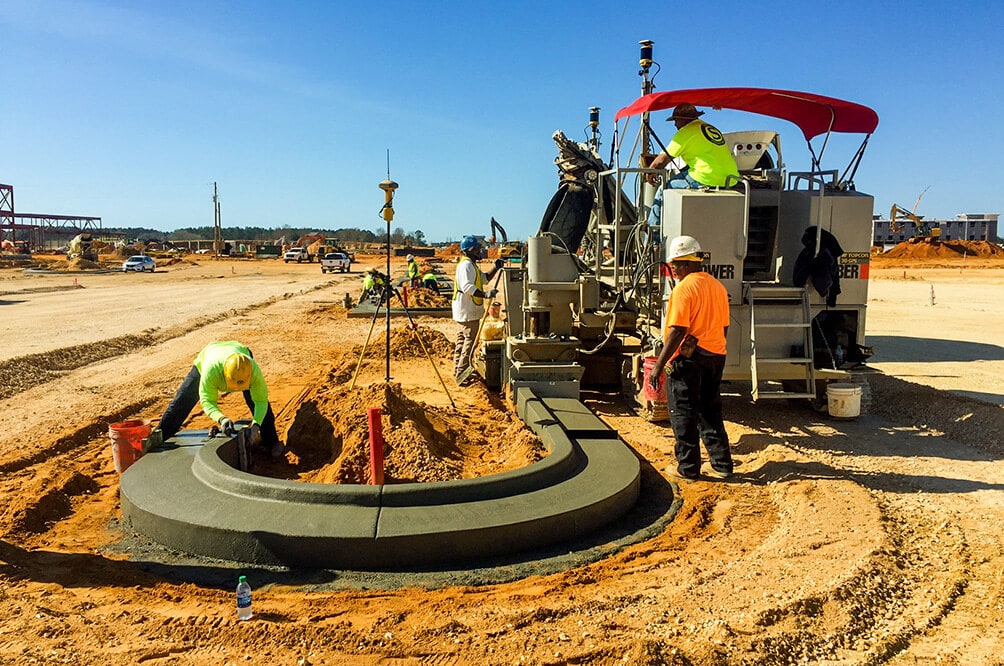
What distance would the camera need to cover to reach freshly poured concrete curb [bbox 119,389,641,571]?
4.48 metres

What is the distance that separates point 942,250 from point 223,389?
182 feet

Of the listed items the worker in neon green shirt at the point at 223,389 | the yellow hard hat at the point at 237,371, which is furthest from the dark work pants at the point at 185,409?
the yellow hard hat at the point at 237,371

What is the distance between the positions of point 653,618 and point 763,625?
0.57 metres

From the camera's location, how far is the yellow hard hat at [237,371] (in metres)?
6.27

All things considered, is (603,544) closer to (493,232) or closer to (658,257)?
(658,257)

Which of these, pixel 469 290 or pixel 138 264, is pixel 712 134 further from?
pixel 138 264

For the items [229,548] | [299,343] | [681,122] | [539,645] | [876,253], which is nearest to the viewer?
[539,645]

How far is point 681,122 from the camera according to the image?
790 cm

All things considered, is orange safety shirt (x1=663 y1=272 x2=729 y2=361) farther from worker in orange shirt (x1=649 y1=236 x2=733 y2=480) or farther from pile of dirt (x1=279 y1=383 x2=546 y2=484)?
pile of dirt (x1=279 y1=383 x2=546 y2=484)

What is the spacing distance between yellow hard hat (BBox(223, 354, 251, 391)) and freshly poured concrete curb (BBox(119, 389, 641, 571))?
73 centimetres

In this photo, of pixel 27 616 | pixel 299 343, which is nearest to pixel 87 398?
pixel 299 343

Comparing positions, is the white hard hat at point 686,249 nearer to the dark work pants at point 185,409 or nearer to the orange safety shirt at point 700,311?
the orange safety shirt at point 700,311

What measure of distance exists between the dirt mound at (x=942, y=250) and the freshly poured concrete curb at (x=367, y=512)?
173 feet

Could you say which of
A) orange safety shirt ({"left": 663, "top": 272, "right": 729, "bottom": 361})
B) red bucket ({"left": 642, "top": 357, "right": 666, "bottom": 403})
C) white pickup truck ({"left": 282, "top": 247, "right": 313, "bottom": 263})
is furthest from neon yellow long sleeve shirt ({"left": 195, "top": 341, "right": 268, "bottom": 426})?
white pickup truck ({"left": 282, "top": 247, "right": 313, "bottom": 263})
